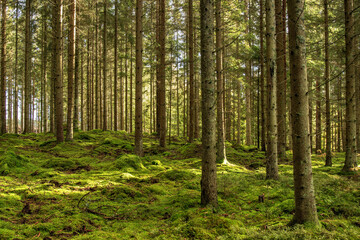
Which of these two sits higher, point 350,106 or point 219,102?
point 219,102

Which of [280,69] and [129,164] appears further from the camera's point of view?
[280,69]

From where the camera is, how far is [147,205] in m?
5.74

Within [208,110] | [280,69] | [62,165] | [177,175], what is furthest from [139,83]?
[280,69]

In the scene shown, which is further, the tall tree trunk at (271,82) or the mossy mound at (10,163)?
the tall tree trunk at (271,82)

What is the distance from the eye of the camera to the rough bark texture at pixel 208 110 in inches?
215

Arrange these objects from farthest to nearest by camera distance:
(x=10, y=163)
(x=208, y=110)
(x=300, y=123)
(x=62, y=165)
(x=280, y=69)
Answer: (x=280, y=69) → (x=62, y=165) → (x=10, y=163) → (x=208, y=110) → (x=300, y=123)

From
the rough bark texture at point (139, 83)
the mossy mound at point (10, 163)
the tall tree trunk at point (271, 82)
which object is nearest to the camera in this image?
the mossy mound at point (10, 163)

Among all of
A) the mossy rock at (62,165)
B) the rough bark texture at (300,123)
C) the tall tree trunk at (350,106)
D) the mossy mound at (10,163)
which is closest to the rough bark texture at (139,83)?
the mossy rock at (62,165)

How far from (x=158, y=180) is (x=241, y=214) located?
3511mm

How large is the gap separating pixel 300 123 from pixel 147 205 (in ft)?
13.2

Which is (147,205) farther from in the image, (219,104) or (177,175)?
(219,104)

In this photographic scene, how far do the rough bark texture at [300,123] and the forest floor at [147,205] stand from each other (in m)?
0.37

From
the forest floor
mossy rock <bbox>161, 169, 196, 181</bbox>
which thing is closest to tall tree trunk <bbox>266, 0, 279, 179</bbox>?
the forest floor

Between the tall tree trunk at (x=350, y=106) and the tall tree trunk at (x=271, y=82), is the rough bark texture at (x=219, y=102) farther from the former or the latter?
the tall tree trunk at (x=350, y=106)
